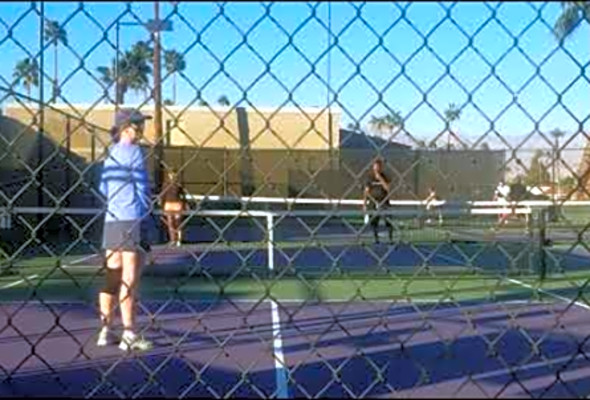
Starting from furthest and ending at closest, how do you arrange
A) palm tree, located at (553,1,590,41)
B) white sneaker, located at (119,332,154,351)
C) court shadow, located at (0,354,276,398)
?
white sneaker, located at (119,332,154,351) → court shadow, located at (0,354,276,398) → palm tree, located at (553,1,590,41)

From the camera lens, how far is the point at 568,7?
9.09 ft

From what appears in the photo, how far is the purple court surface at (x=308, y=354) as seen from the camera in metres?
6.24

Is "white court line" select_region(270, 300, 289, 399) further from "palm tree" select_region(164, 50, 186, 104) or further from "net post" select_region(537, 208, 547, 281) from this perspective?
"net post" select_region(537, 208, 547, 281)

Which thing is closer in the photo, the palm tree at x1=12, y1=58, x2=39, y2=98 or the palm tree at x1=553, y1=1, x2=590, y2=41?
the palm tree at x1=553, y1=1, x2=590, y2=41

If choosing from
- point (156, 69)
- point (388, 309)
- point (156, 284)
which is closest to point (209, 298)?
point (156, 284)

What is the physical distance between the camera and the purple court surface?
624 centimetres

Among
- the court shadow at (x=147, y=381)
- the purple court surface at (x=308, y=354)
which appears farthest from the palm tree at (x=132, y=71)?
the court shadow at (x=147, y=381)

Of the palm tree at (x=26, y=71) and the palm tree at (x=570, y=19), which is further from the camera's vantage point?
the palm tree at (x=26, y=71)

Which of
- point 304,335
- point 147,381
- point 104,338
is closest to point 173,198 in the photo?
point 147,381

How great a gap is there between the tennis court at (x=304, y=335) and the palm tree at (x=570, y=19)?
1.48m

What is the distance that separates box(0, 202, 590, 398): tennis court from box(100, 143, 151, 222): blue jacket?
0.39 m

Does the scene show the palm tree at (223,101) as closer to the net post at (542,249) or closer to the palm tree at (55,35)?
the palm tree at (55,35)

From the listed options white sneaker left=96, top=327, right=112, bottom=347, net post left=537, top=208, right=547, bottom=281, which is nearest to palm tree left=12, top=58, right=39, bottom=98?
white sneaker left=96, top=327, right=112, bottom=347

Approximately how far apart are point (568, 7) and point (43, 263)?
14.7m
